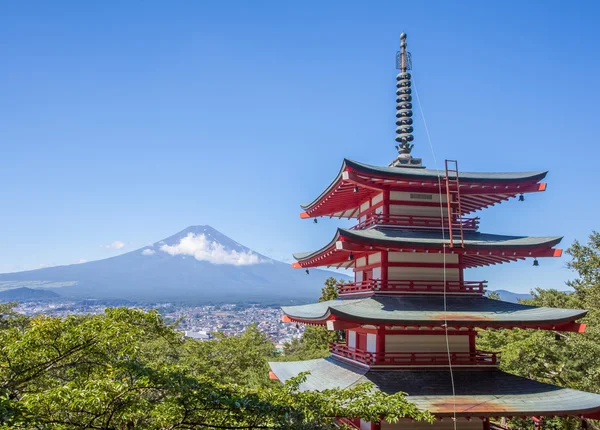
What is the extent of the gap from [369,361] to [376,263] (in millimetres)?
2839

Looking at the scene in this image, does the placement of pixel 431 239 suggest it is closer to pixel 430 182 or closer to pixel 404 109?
pixel 430 182

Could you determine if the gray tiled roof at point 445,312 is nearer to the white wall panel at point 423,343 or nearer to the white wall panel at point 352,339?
the white wall panel at point 423,343

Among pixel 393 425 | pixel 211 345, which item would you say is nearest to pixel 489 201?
pixel 393 425

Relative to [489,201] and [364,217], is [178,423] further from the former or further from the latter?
[489,201]

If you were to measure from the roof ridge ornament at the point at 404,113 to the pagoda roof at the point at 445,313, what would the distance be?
182 inches

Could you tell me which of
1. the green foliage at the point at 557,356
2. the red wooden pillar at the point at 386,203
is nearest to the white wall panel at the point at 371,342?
the red wooden pillar at the point at 386,203

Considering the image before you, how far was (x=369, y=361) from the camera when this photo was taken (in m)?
12.0

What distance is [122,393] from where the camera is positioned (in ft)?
21.8

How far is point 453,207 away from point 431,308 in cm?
344

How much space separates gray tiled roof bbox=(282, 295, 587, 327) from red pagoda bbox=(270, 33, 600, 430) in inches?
1.1

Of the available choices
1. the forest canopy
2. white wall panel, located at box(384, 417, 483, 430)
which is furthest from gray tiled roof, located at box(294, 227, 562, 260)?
white wall panel, located at box(384, 417, 483, 430)

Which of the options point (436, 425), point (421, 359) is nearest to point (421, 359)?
point (421, 359)

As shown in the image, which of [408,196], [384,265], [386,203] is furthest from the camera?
[408,196]

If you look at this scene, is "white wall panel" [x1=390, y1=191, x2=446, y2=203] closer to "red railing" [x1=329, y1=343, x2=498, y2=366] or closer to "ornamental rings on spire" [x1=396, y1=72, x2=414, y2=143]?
"ornamental rings on spire" [x1=396, y1=72, x2=414, y2=143]
